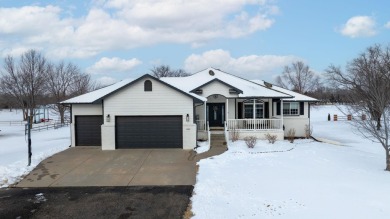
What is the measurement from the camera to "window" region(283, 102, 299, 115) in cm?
2359

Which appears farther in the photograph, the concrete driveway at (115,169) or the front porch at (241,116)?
the front porch at (241,116)

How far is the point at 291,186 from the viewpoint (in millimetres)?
Result: 10320

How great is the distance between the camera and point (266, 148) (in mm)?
17719

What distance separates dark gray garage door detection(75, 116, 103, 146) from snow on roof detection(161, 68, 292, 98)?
618cm

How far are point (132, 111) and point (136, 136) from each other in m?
1.52

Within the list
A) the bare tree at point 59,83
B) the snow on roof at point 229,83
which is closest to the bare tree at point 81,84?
the bare tree at point 59,83

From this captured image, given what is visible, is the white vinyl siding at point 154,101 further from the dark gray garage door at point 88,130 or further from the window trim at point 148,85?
the dark gray garage door at point 88,130

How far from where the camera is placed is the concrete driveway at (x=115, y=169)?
11.4 meters

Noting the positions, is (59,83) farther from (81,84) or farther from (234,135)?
(234,135)

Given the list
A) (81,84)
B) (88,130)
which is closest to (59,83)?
(81,84)

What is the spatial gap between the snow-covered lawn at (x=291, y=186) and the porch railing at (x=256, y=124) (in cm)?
466

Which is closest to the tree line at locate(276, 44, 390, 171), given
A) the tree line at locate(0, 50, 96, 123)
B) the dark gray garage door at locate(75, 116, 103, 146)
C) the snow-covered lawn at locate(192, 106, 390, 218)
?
the snow-covered lawn at locate(192, 106, 390, 218)

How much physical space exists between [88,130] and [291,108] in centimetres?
1495

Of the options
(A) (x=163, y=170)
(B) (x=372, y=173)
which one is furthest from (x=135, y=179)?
(B) (x=372, y=173)
